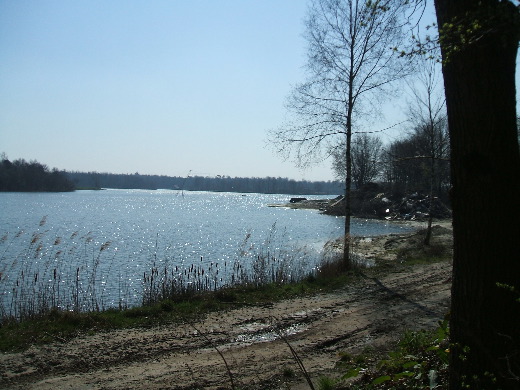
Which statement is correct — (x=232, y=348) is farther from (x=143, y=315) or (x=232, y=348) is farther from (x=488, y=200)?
(x=488, y=200)

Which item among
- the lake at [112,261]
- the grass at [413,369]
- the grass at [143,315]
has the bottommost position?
the lake at [112,261]

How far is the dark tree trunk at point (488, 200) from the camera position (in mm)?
3672

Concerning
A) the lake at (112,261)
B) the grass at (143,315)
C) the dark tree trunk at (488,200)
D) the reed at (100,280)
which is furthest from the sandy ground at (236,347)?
the lake at (112,261)

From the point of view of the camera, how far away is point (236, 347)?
739 cm

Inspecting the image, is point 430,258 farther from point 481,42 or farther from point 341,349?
point 481,42

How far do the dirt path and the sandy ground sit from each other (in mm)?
13

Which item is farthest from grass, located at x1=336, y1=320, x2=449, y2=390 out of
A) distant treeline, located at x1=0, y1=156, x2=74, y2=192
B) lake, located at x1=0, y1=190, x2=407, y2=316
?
distant treeline, located at x1=0, y1=156, x2=74, y2=192

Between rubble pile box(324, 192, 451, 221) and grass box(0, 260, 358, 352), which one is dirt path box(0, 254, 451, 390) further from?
rubble pile box(324, 192, 451, 221)

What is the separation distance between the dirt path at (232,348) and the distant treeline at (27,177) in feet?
350

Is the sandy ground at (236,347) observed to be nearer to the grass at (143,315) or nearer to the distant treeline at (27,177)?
the grass at (143,315)

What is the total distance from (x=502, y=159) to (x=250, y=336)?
5.57 meters

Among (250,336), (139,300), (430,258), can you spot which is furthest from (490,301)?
(430,258)

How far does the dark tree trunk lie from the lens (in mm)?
3672

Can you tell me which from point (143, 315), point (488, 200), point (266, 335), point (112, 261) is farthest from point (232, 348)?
point (112, 261)
